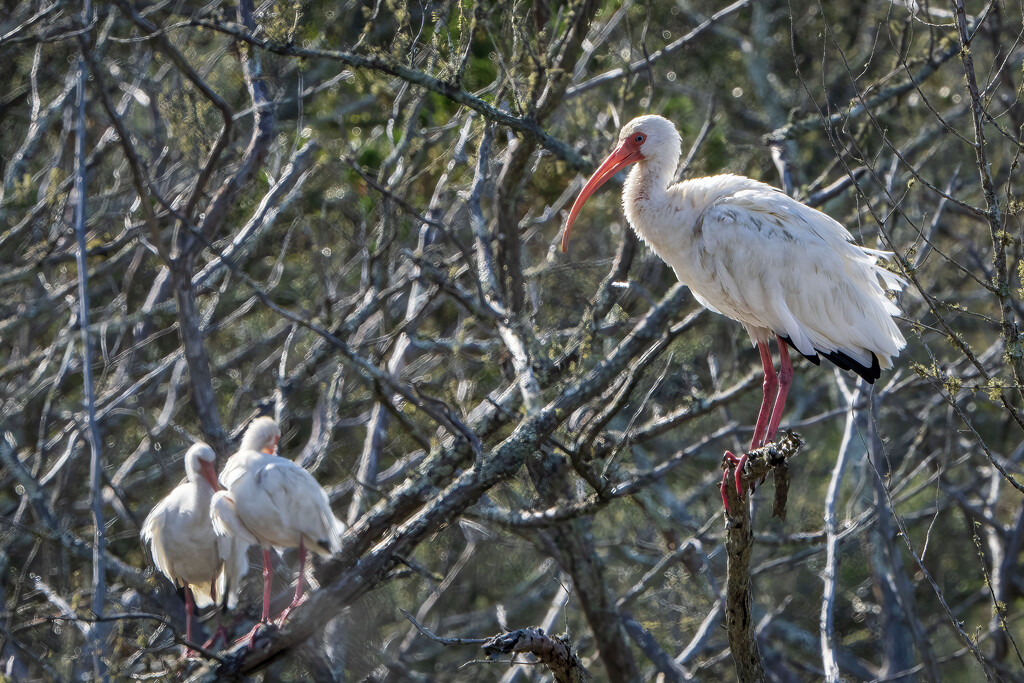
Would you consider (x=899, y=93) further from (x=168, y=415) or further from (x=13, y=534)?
(x=13, y=534)

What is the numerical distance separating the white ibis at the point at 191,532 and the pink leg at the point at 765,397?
10.4 feet

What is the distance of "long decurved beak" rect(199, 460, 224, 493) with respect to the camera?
19.8 feet

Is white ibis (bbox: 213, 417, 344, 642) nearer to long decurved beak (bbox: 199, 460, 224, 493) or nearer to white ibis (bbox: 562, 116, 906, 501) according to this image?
long decurved beak (bbox: 199, 460, 224, 493)

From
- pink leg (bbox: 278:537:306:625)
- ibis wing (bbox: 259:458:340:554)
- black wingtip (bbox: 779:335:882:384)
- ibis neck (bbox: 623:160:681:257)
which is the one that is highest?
ibis neck (bbox: 623:160:681:257)

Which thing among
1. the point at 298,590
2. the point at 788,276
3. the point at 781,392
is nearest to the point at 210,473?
the point at 298,590

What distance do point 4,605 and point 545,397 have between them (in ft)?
11.0

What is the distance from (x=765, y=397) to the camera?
4910mm

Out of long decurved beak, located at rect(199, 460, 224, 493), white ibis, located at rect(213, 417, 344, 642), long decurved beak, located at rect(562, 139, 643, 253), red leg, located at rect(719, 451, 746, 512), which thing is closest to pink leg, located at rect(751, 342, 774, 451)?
red leg, located at rect(719, 451, 746, 512)

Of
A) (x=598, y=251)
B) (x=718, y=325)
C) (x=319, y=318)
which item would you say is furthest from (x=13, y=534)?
(x=718, y=325)

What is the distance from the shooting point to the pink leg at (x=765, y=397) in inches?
189

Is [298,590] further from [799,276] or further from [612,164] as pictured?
[799,276]

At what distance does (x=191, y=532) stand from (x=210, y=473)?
1.32 ft

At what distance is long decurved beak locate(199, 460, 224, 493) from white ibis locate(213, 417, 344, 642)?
201 millimetres

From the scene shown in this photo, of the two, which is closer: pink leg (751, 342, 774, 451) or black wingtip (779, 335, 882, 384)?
black wingtip (779, 335, 882, 384)
